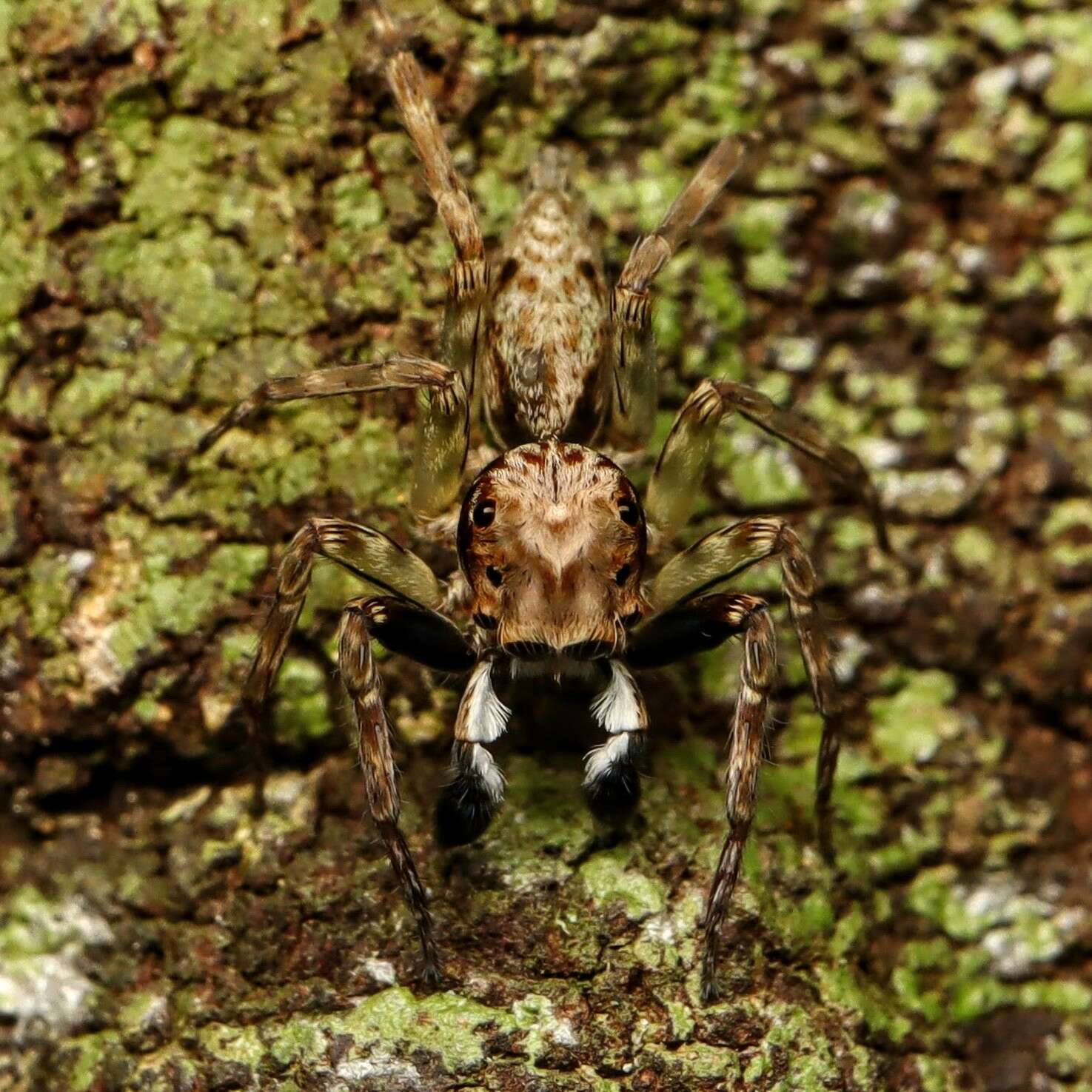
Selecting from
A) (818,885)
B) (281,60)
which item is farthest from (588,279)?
(818,885)

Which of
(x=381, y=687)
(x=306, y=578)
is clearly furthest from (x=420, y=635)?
(x=306, y=578)

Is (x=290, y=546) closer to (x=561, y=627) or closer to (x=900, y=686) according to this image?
(x=561, y=627)

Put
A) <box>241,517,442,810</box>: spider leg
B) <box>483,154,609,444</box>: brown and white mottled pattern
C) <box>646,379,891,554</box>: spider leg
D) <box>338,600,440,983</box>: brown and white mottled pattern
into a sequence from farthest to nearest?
<box>483,154,609,444</box>: brown and white mottled pattern → <box>646,379,891,554</box>: spider leg → <box>241,517,442,810</box>: spider leg → <box>338,600,440,983</box>: brown and white mottled pattern

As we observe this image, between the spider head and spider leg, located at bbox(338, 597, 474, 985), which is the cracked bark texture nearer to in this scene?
spider leg, located at bbox(338, 597, 474, 985)

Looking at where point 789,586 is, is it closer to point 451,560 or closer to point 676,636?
point 676,636

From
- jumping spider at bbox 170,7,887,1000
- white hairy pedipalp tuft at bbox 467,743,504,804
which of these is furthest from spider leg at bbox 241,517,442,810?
white hairy pedipalp tuft at bbox 467,743,504,804

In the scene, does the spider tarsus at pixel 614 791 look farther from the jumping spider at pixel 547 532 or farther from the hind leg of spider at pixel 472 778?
the hind leg of spider at pixel 472 778
